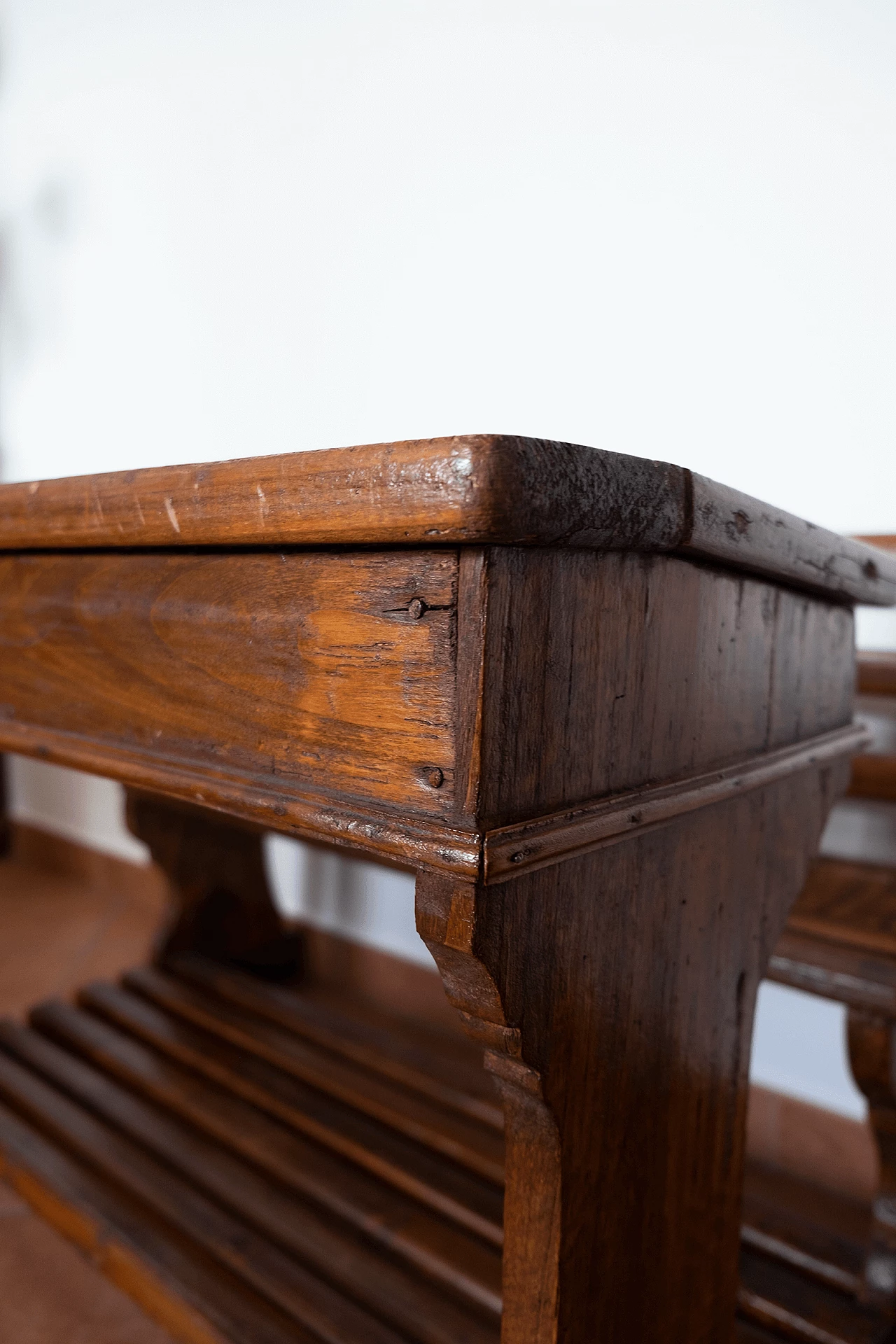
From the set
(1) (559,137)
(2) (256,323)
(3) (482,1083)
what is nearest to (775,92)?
(1) (559,137)

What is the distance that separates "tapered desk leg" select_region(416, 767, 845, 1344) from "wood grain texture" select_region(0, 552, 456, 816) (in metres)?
0.09

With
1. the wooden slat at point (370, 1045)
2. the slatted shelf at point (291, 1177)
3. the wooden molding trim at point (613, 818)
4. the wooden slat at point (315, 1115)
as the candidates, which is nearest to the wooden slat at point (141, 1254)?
the slatted shelf at point (291, 1177)

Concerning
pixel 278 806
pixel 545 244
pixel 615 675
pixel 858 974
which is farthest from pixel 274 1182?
pixel 545 244

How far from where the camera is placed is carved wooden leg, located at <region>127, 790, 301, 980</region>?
5.99ft

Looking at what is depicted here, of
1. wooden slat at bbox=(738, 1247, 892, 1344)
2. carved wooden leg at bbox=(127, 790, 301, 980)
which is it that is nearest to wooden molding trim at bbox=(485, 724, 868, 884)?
wooden slat at bbox=(738, 1247, 892, 1344)

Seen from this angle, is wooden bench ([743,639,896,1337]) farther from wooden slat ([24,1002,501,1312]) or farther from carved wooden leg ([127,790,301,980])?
carved wooden leg ([127,790,301,980])

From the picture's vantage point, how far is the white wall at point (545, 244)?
1341 mm

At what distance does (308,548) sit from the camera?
565 millimetres

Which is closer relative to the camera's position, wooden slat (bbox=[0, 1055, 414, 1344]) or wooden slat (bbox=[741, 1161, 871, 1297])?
wooden slat (bbox=[0, 1055, 414, 1344])

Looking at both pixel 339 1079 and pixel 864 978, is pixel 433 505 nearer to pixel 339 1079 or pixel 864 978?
pixel 864 978

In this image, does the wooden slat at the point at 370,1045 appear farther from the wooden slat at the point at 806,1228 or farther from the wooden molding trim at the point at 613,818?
the wooden molding trim at the point at 613,818

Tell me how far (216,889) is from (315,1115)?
0.65 meters

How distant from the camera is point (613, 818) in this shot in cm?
57

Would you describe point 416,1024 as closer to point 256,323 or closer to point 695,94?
point 256,323
